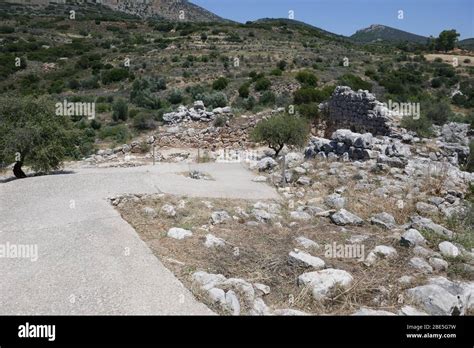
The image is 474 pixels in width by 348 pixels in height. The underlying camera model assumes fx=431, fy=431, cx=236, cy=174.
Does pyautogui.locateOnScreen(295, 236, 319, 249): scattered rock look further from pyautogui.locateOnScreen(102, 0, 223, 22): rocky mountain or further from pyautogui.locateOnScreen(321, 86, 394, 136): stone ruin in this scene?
pyautogui.locateOnScreen(102, 0, 223, 22): rocky mountain

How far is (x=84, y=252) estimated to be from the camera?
6.07 meters

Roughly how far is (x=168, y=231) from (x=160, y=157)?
10.3m

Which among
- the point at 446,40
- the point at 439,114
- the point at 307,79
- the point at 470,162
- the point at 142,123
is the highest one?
the point at 446,40

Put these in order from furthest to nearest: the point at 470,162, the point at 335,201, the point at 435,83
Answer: the point at 435,83
the point at 470,162
the point at 335,201

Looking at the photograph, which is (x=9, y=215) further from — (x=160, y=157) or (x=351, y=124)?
(x=351, y=124)

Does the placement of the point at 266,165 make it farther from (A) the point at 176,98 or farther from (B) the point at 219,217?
(A) the point at 176,98

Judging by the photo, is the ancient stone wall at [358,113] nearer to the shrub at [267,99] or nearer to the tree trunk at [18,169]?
the shrub at [267,99]

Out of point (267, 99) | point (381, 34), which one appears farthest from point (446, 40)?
point (381, 34)

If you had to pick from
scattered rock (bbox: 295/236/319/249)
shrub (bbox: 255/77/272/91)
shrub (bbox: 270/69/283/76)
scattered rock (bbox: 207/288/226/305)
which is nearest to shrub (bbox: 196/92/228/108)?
shrub (bbox: 255/77/272/91)

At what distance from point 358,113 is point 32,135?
11456 mm

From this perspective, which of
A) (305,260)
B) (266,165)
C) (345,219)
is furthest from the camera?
(266,165)

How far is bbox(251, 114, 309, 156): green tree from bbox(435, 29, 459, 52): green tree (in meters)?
48.7

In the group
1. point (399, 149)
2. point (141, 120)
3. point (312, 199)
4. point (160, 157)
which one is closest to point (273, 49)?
point (141, 120)

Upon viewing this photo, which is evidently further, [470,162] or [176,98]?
[176,98]
